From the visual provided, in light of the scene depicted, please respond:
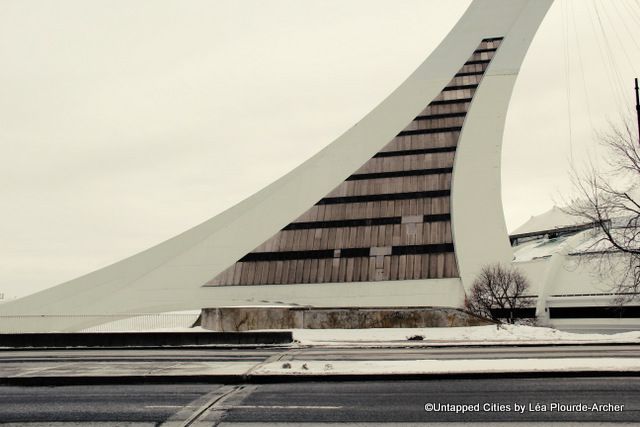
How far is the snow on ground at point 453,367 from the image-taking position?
1220 centimetres

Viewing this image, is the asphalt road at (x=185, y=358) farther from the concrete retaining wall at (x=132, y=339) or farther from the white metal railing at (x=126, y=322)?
the white metal railing at (x=126, y=322)

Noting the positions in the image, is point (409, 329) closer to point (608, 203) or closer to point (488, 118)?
point (608, 203)

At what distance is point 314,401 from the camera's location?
999cm

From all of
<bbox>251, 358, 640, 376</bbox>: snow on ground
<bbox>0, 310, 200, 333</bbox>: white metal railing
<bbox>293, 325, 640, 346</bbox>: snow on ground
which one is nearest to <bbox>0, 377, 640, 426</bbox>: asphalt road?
<bbox>251, 358, 640, 376</bbox>: snow on ground

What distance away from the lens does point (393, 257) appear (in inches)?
1470

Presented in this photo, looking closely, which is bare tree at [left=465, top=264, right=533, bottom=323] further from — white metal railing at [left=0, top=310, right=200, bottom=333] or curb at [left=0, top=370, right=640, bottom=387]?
curb at [left=0, top=370, right=640, bottom=387]

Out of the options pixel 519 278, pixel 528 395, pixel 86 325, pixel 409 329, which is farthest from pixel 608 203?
pixel 86 325

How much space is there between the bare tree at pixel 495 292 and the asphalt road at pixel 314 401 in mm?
23727

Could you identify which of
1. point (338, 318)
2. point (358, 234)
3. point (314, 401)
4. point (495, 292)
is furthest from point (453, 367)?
point (358, 234)

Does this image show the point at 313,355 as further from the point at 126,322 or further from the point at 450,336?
the point at 126,322

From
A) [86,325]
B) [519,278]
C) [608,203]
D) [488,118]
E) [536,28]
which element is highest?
[536,28]

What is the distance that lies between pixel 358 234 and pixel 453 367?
26170 millimetres

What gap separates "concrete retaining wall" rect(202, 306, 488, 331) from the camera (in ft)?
88.9

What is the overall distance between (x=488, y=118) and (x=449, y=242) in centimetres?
1152
